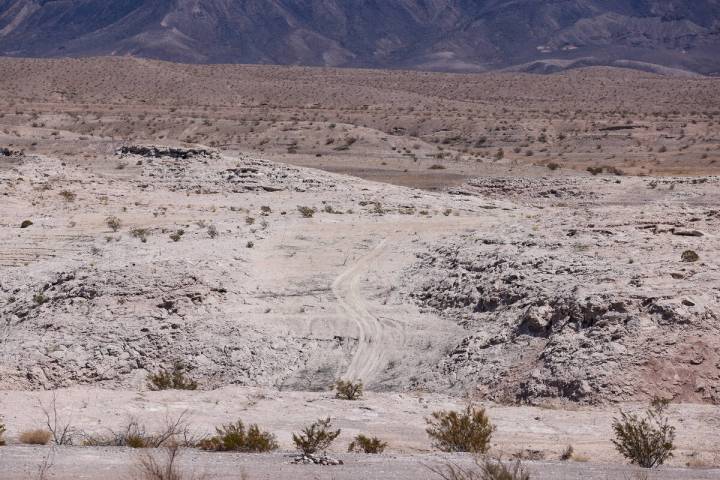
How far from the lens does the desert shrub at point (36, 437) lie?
29.8 feet

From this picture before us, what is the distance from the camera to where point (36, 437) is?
9109mm

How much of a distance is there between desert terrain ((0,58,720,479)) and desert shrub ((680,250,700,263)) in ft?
0.41

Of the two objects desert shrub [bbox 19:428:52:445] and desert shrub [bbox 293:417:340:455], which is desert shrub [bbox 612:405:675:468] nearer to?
desert shrub [bbox 293:417:340:455]

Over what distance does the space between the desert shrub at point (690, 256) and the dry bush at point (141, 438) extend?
9.56 metres

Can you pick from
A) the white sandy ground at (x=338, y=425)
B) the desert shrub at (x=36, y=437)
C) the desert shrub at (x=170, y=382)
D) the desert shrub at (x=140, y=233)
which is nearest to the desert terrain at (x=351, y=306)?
the white sandy ground at (x=338, y=425)

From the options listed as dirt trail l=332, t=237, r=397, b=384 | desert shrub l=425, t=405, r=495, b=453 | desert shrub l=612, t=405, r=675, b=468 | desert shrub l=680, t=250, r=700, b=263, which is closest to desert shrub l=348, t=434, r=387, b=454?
desert shrub l=425, t=405, r=495, b=453

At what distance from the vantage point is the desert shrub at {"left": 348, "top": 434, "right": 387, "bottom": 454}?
9.31 meters

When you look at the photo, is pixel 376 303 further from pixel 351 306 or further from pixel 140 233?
pixel 140 233

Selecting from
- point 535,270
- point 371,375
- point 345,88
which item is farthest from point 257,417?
point 345,88

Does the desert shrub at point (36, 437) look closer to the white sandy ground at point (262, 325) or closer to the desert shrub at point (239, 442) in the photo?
the white sandy ground at point (262, 325)

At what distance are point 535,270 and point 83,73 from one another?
74.5 m

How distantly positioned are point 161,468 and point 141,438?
50.8 inches

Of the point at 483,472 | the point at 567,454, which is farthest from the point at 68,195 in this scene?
the point at 483,472

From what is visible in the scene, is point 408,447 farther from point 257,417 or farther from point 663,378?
point 663,378
